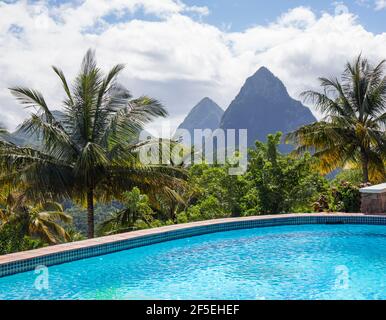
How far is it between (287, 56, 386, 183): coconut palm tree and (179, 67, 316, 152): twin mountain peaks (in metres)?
100

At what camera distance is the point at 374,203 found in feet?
34.2

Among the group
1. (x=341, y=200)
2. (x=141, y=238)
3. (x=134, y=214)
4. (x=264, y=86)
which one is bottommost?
(x=141, y=238)

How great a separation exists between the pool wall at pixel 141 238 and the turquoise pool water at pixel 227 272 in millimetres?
143

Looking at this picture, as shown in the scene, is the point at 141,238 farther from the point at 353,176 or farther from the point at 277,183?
the point at 353,176

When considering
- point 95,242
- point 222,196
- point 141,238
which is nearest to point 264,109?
point 222,196

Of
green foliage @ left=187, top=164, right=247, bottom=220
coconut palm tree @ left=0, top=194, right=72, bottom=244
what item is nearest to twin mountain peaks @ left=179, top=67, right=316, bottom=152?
coconut palm tree @ left=0, top=194, right=72, bottom=244

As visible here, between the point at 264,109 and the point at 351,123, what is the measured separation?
106m

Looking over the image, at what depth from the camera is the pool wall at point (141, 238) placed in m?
6.03

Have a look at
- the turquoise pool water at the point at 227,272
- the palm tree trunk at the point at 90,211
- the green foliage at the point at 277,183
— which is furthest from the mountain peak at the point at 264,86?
the turquoise pool water at the point at 227,272

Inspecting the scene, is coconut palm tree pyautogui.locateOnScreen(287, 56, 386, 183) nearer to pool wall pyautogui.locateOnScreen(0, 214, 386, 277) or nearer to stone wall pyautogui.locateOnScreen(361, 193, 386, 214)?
stone wall pyautogui.locateOnScreen(361, 193, 386, 214)

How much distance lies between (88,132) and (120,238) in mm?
2988

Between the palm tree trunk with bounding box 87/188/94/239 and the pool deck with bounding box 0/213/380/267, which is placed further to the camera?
the palm tree trunk with bounding box 87/188/94/239

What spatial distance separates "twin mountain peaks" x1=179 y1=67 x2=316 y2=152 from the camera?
116 meters
